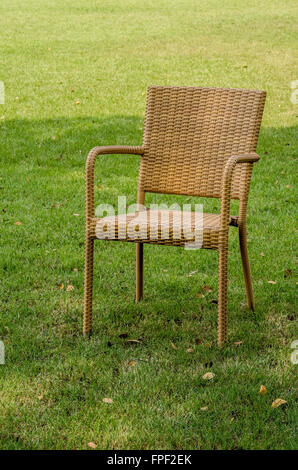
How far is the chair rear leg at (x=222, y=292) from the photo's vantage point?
11.2ft

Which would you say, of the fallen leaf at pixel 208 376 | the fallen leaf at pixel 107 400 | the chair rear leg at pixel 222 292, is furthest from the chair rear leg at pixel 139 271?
the fallen leaf at pixel 107 400

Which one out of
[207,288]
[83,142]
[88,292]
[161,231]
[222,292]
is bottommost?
[83,142]

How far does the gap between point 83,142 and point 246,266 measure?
501 cm

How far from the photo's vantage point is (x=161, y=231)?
340cm

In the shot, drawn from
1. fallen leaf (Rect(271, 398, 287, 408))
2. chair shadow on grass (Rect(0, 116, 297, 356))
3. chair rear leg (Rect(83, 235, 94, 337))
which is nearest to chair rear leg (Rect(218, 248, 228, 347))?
fallen leaf (Rect(271, 398, 287, 408))

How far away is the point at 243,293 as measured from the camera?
4246 millimetres

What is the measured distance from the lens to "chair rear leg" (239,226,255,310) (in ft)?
12.5

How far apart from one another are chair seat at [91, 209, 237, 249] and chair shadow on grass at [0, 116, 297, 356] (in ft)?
7.80

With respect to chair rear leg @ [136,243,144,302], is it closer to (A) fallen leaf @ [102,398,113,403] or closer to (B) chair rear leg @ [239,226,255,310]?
(B) chair rear leg @ [239,226,255,310]

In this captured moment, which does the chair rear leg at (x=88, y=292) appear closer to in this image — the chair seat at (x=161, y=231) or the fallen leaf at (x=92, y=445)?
the chair seat at (x=161, y=231)

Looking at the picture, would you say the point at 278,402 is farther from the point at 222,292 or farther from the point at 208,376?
the point at 222,292

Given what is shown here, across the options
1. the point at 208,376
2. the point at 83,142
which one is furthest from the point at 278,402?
the point at 83,142
